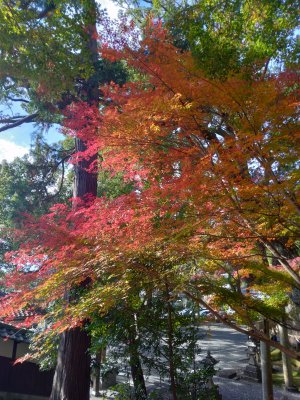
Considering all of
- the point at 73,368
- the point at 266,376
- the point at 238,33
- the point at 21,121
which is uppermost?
the point at 21,121

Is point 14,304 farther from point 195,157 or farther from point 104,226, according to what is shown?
point 195,157

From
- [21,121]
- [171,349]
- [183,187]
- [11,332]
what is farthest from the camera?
[21,121]

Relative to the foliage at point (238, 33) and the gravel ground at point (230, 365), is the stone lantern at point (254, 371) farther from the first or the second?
the foliage at point (238, 33)

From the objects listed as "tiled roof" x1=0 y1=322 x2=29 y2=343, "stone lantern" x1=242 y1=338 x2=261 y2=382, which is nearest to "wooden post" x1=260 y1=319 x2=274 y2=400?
"stone lantern" x1=242 y1=338 x2=261 y2=382

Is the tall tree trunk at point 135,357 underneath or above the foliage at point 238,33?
underneath

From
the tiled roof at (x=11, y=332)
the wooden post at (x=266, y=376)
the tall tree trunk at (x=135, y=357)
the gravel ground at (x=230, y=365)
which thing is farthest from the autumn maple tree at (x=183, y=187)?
the tiled roof at (x=11, y=332)

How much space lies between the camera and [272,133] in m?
3.96

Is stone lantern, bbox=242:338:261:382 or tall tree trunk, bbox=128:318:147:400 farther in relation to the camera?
stone lantern, bbox=242:338:261:382

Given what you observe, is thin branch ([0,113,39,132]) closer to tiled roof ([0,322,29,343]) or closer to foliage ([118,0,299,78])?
tiled roof ([0,322,29,343])

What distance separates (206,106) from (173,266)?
99.6 inches

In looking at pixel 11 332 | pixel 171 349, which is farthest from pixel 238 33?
pixel 11 332

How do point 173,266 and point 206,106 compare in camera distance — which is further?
point 173,266

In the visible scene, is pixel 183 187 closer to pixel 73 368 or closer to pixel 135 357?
pixel 135 357

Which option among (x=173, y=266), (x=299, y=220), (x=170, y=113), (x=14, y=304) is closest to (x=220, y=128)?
(x=170, y=113)
